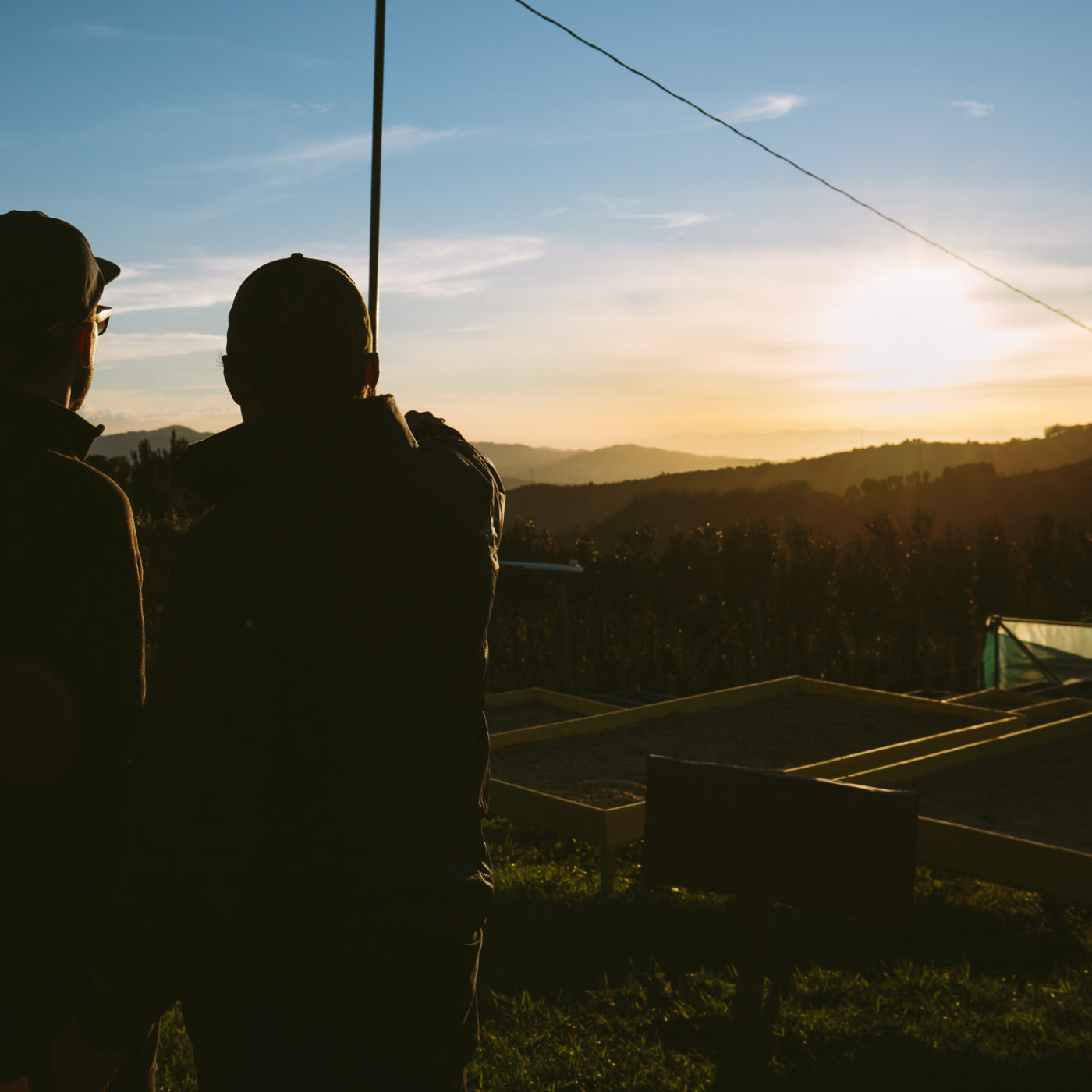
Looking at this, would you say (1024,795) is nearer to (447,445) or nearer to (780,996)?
(780,996)

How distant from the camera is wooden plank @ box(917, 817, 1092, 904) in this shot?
174 inches

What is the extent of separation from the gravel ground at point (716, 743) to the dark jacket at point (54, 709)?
14.7 feet

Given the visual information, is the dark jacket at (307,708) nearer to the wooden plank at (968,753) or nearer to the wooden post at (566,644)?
the wooden plank at (968,753)

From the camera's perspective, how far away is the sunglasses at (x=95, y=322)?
1609 millimetres

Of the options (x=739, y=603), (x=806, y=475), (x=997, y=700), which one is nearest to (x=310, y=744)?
(x=997, y=700)

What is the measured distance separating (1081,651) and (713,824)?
9371 millimetres

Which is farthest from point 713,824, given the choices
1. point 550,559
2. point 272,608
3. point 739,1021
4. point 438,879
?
point 550,559

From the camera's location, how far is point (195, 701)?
52.4 inches

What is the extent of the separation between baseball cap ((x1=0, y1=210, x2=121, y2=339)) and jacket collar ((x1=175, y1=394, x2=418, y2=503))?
380 mm

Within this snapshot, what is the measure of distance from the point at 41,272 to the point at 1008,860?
4.64 metres

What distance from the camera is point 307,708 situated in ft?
4.53

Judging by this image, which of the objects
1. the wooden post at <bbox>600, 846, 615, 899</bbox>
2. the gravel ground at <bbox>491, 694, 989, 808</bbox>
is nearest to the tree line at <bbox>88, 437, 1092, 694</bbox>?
the gravel ground at <bbox>491, 694, 989, 808</bbox>

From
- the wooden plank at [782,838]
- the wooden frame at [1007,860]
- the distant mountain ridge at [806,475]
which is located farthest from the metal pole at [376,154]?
the distant mountain ridge at [806,475]

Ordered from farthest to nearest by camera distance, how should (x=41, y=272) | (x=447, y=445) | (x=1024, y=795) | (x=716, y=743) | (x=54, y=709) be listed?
(x=716, y=743) < (x=1024, y=795) < (x=447, y=445) < (x=41, y=272) < (x=54, y=709)
